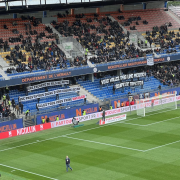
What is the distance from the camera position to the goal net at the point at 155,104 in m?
52.1

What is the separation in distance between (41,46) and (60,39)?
462 centimetres

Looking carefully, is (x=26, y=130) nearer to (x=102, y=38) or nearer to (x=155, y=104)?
(x=155, y=104)

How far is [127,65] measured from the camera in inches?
2436

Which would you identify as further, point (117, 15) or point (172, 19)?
point (172, 19)

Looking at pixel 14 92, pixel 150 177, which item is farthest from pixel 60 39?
pixel 150 177

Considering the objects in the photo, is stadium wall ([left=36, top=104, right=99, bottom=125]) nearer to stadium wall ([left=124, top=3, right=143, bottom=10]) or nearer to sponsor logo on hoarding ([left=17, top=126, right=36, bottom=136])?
sponsor logo on hoarding ([left=17, top=126, right=36, bottom=136])

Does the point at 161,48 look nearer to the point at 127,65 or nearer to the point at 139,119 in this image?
the point at 127,65

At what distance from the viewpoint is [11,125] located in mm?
45375

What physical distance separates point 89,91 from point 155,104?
30.9 feet

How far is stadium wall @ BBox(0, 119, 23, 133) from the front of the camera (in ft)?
146

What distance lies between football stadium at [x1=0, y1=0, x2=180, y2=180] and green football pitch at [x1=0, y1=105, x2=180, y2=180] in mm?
83

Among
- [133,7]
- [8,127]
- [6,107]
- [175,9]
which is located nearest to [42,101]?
[6,107]

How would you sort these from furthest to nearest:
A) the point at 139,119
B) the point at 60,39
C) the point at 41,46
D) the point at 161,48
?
the point at 161,48 → the point at 60,39 → the point at 41,46 → the point at 139,119

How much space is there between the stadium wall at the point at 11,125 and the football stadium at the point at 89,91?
4.2 inches
